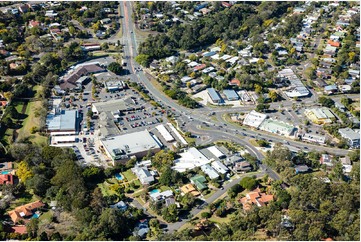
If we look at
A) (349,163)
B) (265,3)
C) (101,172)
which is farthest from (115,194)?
(265,3)

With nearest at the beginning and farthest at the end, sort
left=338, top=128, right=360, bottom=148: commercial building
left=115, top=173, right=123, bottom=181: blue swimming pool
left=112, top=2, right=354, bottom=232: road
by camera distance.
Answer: left=115, top=173, right=123, bottom=181: blue swimming pool
left=112, top=2, right=354, bottom=232: road
left=338, top=128, right=360, bottom=148: commercial building

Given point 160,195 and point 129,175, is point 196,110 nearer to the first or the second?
point 129,175

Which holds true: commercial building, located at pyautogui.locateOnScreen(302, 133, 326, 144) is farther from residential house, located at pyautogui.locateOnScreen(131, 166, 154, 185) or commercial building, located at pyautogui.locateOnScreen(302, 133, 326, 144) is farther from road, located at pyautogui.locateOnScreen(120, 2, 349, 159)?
residential house, located at pyautogui.locateOnScreen(131, 166, 154, 185)

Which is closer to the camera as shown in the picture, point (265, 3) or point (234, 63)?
point (234, 63)

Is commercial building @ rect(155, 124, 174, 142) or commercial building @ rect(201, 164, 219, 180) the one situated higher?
commercial building @ rect(201, 164, 219, 180)

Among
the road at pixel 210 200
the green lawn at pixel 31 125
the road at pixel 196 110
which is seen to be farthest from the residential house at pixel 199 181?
the green lawn at pixel 31 125

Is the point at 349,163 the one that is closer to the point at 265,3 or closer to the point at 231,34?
the point at 231,34

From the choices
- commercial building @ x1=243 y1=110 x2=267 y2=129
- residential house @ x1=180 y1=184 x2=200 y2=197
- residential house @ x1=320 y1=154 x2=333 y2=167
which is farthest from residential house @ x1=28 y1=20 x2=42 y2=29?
residential house @ x1=320 y1=154 x2=333 y2=167

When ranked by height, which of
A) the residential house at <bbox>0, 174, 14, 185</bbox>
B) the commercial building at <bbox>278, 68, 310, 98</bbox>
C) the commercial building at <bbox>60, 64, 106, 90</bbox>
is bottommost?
the commercial building at <bbox>278, 68, 310, 98</bbox>
